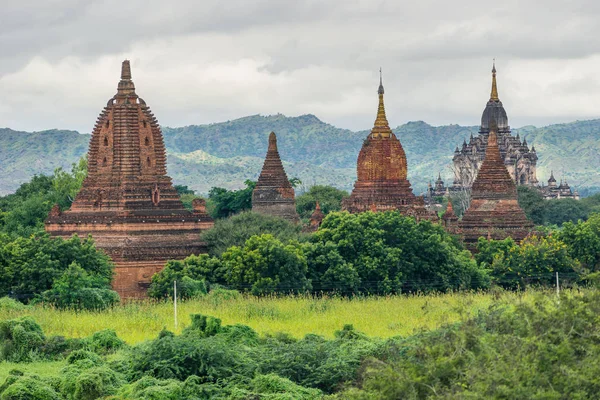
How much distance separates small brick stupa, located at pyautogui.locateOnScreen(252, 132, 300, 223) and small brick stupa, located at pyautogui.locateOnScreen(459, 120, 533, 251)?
7.70 m

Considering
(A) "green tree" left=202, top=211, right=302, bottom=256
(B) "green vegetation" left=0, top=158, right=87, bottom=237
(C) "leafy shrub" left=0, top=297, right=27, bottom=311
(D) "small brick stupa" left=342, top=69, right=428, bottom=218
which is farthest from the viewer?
(D) "small brick stupa" left=342, top=69, right=428, bottom=218

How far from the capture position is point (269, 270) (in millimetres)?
54312

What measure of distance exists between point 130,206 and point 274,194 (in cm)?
1418

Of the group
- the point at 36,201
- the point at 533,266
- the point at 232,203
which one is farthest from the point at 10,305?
the point at 232,203

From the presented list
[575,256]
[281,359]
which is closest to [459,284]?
[575,256]

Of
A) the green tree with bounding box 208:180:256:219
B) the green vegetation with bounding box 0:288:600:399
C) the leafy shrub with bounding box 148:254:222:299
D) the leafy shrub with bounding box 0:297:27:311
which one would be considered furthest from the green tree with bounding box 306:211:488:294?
the green tree with bounding box 208:180:256:219

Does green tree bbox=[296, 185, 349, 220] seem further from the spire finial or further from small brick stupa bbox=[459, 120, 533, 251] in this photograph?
the spire finial

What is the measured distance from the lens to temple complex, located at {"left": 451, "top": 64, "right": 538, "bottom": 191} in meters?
133

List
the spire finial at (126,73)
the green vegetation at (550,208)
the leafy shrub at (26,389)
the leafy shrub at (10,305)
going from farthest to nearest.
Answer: the green vegetation at (550,208) < the spire finial at (126,73) < the leafy shrub at (10,305) < the leafy shrub at (26,389)

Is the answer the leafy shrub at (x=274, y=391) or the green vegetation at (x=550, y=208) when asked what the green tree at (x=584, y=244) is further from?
the green vegetation at (x=550, y=208)

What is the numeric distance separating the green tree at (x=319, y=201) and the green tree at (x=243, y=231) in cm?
2310

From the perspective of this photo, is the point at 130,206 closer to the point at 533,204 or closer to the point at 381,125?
the point at 381,125

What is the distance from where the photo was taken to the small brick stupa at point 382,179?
73188 mm

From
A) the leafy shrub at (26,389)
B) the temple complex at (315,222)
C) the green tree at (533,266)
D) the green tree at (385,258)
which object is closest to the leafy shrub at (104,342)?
the leafy shrub at (26,389)
